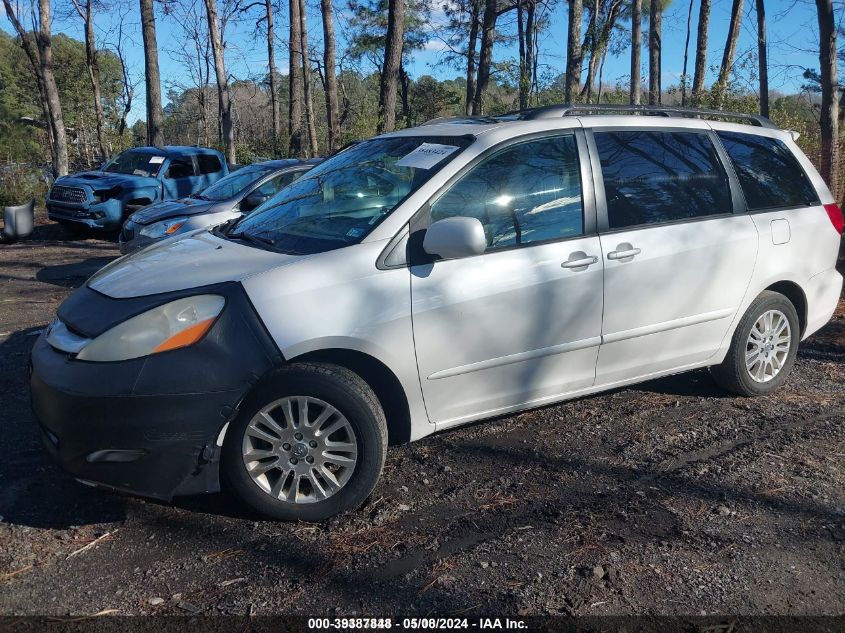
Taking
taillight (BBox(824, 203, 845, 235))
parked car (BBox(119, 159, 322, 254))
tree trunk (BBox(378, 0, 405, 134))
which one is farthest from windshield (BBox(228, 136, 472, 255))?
tree trunk (BBox(378, 0, 405, 134))

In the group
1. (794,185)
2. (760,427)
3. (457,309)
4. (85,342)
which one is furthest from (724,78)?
(85,342)

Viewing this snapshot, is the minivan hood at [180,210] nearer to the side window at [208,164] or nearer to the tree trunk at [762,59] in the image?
the side window at [208,164]

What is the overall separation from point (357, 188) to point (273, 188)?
5984mm

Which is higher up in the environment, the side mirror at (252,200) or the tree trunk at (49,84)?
the tree trunk at (49,84)

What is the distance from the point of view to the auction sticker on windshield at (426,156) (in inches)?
158

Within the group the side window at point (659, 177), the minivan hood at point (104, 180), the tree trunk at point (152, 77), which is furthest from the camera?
the tree trunk at point (152, 77)

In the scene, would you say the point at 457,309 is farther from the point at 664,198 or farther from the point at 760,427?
the point at 760,427

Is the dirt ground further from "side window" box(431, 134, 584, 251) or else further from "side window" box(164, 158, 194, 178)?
"side window" box(164, 158, 194, 178)

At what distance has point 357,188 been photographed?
14.1 feet

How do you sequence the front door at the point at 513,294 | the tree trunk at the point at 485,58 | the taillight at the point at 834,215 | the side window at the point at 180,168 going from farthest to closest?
the tree trunk at the point at 485,58, the side window at the point at 180,168, the taillight at the point at 834,215, the front door at the point at 513,294

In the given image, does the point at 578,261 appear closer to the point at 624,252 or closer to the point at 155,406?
the point at 624,252

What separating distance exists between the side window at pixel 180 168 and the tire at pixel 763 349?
12883 millimetres

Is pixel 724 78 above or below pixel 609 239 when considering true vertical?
above

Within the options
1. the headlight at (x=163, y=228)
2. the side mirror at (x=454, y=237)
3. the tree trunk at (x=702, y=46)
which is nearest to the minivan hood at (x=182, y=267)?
the side mirror at (x=454, y=237)
